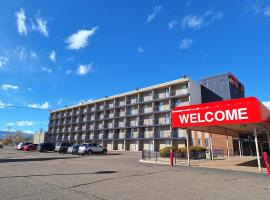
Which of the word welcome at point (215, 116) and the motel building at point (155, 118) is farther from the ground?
the motel building at point (155, 118)

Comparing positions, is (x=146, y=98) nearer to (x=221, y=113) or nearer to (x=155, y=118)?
(x=155, y=118)

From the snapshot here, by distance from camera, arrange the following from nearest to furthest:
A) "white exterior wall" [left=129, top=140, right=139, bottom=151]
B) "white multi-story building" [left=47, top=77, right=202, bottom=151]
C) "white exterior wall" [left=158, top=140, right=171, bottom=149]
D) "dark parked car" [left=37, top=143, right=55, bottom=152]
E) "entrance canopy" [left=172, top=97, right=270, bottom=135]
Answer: "entrance canopy" [left=172, top=97, right=270, bottom=135]
"dark parked car" [left=37, top=143, right=55, bottom=152]
"white exterior wall" [left=158, top=140, right=171, bottom=149]
"white multi-story building" [left=47, top=77, right=202, bottom=151]
"white exterior wall" [left=129, top=140, right=139, bottom=151]

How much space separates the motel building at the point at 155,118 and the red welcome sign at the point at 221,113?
1788 centimetres

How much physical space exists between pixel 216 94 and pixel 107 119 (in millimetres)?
29575

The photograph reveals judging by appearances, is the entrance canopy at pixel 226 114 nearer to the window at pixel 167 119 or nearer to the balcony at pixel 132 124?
the window at pixel 167 119

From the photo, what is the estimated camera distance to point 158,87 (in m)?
53.3

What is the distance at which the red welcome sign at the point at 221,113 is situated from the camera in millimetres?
14336

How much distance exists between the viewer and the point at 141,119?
55344 millimetres

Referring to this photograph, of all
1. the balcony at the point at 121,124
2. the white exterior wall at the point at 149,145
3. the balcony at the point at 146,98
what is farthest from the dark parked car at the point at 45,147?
the balcony at the point at 146,98

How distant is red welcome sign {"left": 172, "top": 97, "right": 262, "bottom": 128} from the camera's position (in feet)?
47.0

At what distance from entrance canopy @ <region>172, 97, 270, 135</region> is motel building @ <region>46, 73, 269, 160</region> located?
705 inches

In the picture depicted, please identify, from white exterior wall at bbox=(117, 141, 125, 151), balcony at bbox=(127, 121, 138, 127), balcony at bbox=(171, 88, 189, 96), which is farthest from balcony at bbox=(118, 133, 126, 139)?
balcony at bbox=(171, 88, 189, 96)

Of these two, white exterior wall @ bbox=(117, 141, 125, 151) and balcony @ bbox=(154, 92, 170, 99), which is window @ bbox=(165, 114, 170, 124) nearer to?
balcony @ bbox=(154, 92, 170, 99)

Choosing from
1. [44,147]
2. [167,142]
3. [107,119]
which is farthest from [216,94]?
[44,147]
